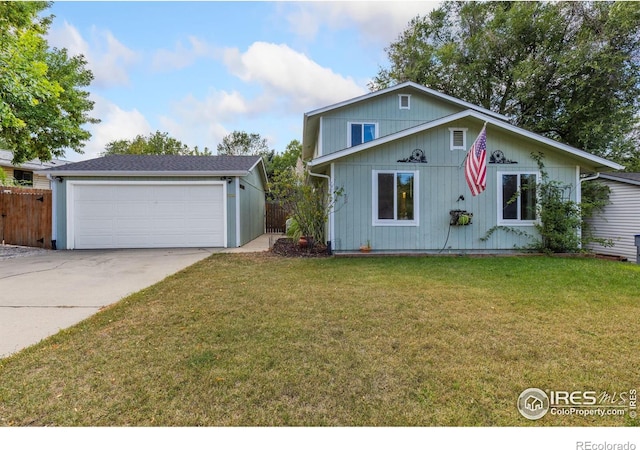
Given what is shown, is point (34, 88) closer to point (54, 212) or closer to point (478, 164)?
point (54, 212)

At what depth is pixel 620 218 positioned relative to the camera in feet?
29.6

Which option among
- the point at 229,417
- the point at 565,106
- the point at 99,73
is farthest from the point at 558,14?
the point at 99,73

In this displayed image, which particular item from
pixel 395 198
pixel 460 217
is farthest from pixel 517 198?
pixel 395 198

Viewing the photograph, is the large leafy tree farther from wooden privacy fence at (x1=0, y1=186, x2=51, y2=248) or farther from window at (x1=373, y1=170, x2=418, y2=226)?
wooden privacy fence at (x1=0, y1=186, x2=51, y2=248)

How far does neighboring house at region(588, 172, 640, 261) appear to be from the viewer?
8.65 meters

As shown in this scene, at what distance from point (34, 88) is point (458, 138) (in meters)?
11.3

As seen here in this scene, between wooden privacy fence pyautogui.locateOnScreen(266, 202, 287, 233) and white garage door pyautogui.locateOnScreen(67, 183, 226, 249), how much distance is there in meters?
8.63

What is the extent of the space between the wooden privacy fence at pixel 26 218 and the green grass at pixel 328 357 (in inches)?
333

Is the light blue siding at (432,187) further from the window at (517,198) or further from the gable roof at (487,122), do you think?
the gable roof at (487,122)

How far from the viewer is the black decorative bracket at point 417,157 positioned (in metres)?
8.56

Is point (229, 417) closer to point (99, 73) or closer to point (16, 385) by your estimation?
point (16, 385)

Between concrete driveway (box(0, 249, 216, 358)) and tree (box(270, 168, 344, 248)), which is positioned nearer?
concrete driveway (box(0, 249, 216, 358))

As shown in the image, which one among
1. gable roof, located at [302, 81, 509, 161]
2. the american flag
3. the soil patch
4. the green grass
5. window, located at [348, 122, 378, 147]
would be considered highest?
gable roof, located at [302, 81, 509, 161]

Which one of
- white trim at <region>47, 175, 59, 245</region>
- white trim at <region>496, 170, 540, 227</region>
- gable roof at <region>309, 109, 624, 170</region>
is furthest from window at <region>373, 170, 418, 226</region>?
white trim at <region>47, 175, 59, 245</region>
